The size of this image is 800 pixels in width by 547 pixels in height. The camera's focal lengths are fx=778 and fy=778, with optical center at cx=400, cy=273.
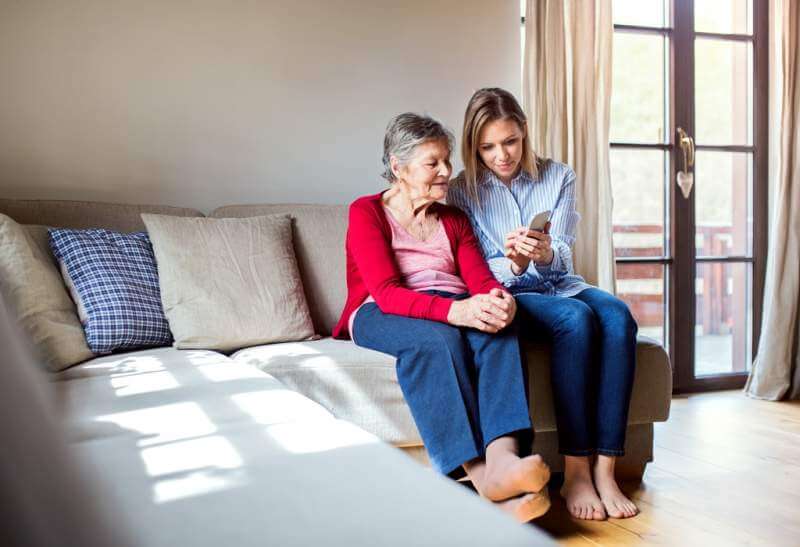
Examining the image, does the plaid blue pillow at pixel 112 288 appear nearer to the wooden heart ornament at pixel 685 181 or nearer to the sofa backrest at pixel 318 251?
the sofa backrest at pixel 318 251

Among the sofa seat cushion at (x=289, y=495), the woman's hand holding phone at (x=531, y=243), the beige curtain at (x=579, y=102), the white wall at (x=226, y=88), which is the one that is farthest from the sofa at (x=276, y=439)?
the beige curtain at (x=579, y=102)

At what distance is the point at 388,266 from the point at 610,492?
2.69ft

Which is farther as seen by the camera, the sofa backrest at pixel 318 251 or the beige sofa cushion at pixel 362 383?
the sofa backrest at pixel 318 251

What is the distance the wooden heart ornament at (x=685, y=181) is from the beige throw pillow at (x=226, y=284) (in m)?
2.03

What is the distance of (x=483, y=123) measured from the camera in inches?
92.0

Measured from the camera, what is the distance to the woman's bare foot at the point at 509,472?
1547mm

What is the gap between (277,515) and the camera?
2.21 feet

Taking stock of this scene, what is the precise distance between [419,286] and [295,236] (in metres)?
0.71

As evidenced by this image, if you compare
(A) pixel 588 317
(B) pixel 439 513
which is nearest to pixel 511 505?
(A) pixel 588 317

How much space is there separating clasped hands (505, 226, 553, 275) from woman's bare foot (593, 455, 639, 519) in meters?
0.56

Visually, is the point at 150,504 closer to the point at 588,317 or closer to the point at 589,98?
the point at 588,317

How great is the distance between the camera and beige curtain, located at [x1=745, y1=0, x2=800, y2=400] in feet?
11.8

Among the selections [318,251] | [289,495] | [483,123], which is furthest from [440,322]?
[289,495]

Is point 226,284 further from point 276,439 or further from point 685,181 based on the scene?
point 685,181
